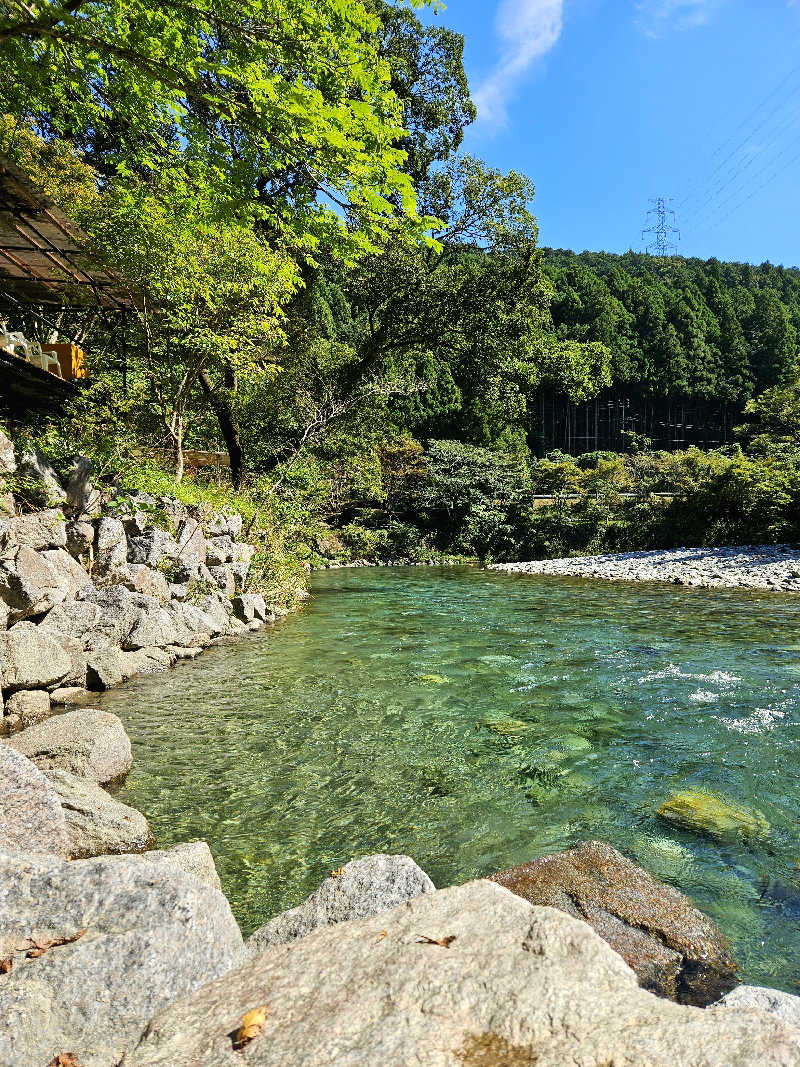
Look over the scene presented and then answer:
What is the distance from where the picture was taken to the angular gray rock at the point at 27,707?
542cm

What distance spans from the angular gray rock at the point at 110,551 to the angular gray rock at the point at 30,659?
2.57 meters

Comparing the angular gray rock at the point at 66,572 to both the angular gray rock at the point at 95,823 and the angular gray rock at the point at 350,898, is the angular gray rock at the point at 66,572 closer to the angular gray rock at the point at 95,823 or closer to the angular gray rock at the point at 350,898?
the angular gray rock at the point at 95,823

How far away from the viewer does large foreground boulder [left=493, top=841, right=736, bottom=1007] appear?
251 centimetres

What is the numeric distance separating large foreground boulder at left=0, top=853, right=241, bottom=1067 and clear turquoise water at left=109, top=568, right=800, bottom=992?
1.01 metres

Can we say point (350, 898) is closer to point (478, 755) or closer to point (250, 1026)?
point (250, 1026)

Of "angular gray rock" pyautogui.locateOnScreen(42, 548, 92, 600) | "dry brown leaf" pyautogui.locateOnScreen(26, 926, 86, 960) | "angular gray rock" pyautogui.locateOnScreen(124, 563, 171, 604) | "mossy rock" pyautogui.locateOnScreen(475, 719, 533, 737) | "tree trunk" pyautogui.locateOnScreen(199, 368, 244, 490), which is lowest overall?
"mossy rock" pyautogui.locateOnScreen(475, 719, 533, 737)

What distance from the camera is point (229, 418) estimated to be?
50.3 ft

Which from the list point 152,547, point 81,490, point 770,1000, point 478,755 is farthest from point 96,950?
point 152,547

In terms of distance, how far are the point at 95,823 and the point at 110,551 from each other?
5977 mm

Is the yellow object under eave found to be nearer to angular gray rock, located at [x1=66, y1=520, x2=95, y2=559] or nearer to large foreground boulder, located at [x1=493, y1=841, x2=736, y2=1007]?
angular gray rock, located at [x1=66, y1=520, x2=95, y2=559]

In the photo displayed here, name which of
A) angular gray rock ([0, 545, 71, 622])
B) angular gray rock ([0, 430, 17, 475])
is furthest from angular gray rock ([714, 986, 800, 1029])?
angular gray rock ([0, 430, 17, 475])

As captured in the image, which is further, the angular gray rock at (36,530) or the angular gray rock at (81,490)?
the angular gray rock at (81,490)

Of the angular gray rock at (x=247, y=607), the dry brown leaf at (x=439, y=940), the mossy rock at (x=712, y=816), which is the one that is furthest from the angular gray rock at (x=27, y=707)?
the mossy rock at (x=712, y=816)

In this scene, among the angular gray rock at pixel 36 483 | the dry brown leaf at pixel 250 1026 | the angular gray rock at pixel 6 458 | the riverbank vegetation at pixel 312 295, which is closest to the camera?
the dry brown leaf at pixel 250 1026
